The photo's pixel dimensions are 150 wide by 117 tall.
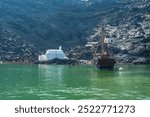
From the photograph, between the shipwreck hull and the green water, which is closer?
the green water

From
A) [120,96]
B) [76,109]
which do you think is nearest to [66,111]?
[76,109]

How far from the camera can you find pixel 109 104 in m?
19.6

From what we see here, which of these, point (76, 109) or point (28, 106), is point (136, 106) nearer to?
point (76, 109)

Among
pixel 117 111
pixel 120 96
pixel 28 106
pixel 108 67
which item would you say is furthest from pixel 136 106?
pixel 108 67

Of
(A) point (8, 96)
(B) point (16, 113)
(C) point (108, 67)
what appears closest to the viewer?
(B) point (16, 113)

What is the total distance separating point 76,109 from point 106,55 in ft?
453

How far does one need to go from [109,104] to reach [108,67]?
5047 inches

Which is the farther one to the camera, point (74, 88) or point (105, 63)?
point (105, 63)

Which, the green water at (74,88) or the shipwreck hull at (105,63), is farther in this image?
the shipwreck hull at (105,63)

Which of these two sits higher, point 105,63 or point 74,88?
point 105,63

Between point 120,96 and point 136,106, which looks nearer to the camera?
point 136,106

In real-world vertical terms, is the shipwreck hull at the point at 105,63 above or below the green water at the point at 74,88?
above

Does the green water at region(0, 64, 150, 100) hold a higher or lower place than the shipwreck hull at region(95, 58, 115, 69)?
lower

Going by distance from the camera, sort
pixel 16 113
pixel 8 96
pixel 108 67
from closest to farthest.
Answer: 1. pixel 16 113
2. pixel 8 96
3. pixel 108 67
